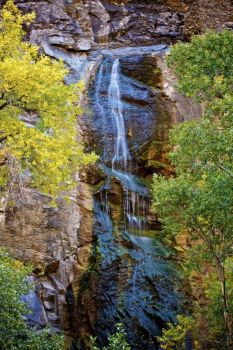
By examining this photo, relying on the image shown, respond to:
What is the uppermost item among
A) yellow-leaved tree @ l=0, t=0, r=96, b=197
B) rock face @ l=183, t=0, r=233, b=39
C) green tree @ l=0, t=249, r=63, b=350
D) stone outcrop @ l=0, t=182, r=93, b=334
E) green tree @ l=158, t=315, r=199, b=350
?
rock face @ l=183, t=0, r=233, b=39

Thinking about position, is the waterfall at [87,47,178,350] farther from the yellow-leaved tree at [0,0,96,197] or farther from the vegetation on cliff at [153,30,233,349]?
the yellow-leaved tree at [0,0,96,197]

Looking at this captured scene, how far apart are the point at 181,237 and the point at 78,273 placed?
4443 mm

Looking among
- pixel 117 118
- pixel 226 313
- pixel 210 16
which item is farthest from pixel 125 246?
pixel 210 16

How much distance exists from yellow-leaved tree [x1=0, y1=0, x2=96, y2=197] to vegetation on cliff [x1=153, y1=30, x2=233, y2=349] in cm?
276

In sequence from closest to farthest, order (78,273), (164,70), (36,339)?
(36,339) < (78,273) < (164,70)

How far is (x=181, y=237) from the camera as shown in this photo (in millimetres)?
17219

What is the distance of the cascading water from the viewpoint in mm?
14344

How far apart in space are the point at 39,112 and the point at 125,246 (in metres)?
6.31

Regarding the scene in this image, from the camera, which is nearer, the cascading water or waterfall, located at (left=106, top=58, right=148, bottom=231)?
the cascading water

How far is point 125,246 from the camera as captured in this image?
52.7 ft

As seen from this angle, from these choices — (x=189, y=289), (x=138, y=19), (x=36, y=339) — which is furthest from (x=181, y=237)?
(x=138, y=19)

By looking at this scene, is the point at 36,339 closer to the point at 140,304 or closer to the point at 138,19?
the point at 140,304

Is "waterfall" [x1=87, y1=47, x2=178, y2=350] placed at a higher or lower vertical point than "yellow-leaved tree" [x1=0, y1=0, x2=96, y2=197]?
lower

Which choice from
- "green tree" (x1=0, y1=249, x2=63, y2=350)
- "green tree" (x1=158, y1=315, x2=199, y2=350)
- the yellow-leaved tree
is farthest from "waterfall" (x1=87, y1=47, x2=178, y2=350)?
the yellow-leaved tree
